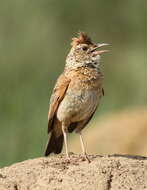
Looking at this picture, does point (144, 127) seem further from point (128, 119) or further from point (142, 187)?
point (142, 187)

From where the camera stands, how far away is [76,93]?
12430 mm

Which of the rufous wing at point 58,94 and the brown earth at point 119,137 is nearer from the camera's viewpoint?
the rufous wing at point 58,94

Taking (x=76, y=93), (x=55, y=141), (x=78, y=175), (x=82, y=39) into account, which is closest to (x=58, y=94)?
(x=76, y=93)

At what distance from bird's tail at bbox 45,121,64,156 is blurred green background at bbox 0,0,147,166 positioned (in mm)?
3627

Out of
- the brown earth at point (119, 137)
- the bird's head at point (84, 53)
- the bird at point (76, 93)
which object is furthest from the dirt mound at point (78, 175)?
the brown earth at point (119, 137)

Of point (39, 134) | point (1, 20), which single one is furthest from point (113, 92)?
point (39, 134)

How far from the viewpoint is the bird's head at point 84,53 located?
12711mm

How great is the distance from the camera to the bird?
12.4 meters

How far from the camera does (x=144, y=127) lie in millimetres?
17391

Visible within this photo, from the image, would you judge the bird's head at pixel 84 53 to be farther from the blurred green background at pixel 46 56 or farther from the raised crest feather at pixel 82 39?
the blurred green background at pixel 46 56

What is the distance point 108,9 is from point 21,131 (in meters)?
9.59

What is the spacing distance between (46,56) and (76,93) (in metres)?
11.3

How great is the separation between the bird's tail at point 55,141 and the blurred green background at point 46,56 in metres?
3.63

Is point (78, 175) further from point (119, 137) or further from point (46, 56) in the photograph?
point (46, 56)
